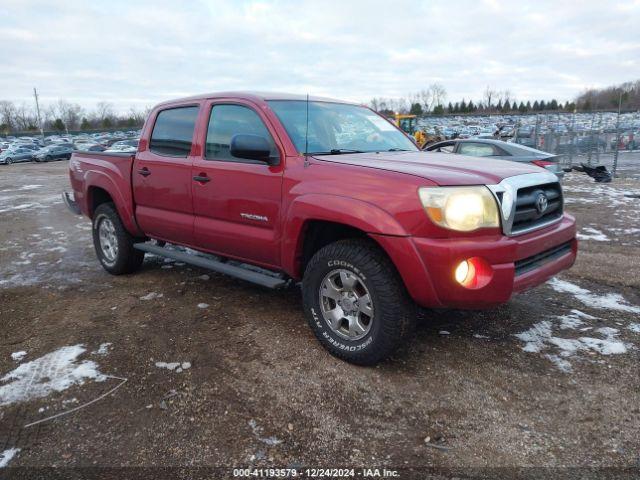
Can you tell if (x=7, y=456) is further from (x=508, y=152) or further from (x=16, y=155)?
(x=16, y=155)

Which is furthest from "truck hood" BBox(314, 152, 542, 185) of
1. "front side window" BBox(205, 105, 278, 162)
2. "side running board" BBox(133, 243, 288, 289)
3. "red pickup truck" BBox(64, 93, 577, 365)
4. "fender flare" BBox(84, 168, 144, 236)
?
"fender flare" BBox(84, 168, 144, 236)

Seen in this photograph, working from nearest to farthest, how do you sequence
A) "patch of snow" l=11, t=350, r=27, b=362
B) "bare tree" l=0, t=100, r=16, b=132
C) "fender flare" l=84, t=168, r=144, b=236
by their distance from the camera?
"patch of snow" l=11, t=350, r=27, b=362, "fender flare" l=84, t=168, r=144, b=236, "bare tree" l=0, t=100, r=16, b=132

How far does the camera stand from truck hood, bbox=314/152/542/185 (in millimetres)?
2979

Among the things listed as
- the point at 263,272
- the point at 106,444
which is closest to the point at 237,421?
the point at 106,444

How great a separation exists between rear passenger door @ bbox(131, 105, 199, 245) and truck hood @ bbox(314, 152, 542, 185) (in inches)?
58.0

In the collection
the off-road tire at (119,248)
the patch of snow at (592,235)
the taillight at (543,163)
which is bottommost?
the patch of snow at (592,235)

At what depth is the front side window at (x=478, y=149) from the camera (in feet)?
32.9

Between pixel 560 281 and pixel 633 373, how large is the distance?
1942 millimetres

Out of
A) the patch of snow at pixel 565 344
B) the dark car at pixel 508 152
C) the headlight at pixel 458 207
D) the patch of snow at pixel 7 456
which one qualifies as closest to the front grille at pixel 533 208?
the headlight at pixel 458 207

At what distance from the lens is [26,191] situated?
1495cm

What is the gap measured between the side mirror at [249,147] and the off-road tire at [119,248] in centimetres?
242

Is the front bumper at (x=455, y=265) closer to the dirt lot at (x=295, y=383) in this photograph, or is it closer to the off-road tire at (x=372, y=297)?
the off-road tire at (x=372, y=297)

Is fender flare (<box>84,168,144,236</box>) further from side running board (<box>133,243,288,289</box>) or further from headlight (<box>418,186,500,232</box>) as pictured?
headlight (<box>418,186,500,232</box>)

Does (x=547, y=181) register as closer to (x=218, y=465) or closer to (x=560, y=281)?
(x=560, y=281)
